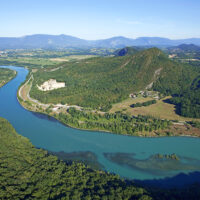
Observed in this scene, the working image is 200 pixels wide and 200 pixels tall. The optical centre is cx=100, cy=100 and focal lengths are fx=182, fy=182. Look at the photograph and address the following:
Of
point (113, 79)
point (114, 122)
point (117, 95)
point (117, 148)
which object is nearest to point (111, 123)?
point (114, 122)

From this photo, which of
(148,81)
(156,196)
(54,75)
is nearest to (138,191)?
(156,196)

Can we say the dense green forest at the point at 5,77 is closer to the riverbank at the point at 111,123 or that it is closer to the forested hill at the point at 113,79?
the forested hill at the point at 113,79

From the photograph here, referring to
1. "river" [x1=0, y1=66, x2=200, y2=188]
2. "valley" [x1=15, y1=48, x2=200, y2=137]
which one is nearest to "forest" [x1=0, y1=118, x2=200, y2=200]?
"river" [x1=0, y1=66, x2=200, y2=188]

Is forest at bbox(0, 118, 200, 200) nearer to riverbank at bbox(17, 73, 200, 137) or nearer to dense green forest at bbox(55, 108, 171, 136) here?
riverbank at bbox(17, 73, 200, 137)

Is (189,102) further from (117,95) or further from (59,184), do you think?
(59,184)

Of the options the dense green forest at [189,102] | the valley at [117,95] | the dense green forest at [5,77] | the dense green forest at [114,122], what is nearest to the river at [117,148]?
the dense green forest at [114,122]

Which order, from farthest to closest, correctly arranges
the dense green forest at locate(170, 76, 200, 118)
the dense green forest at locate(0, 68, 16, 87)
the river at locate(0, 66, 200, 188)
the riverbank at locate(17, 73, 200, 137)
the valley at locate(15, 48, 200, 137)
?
the dense green forest at locate(0, 68, 16, 87)
the dense green forest at locate(170, 76, 200, 118)
the valley at locate(15, 48, 200, 137)
the riverbank at locate(17, 73, 200, 137)
the river at locate(0, 66, 200, 188)
